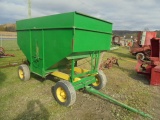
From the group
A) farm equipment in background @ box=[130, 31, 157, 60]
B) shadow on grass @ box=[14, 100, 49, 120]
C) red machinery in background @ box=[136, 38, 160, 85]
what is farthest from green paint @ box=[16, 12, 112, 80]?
farm equipment in background @ box=[130, 31, 157, 60]

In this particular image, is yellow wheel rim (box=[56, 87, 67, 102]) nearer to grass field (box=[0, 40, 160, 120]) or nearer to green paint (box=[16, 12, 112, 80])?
grass field (box=[0, 40, 160, 120])

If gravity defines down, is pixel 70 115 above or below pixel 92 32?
below

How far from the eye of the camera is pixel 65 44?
365cm

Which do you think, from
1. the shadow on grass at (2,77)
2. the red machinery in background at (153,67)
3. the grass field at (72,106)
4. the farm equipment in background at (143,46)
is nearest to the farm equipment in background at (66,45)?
the grass field at (72,106)

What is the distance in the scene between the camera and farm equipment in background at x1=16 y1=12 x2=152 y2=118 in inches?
141

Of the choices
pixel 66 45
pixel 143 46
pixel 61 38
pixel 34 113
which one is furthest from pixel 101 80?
pixel 143 46

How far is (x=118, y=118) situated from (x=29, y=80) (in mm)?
3751

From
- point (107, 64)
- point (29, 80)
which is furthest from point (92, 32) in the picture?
point (107, 64)

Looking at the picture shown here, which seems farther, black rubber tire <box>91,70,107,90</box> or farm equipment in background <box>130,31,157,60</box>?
farm equipment in background <box>130,31,157,60</box>

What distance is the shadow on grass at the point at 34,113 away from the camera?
3424mm

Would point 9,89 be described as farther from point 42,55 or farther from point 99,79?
point 99,79

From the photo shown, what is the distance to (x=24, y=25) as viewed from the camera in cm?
525

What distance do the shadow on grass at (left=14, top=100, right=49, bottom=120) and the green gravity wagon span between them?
520 millimetres

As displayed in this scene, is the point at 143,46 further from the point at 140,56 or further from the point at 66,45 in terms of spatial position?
the point at 66,45
